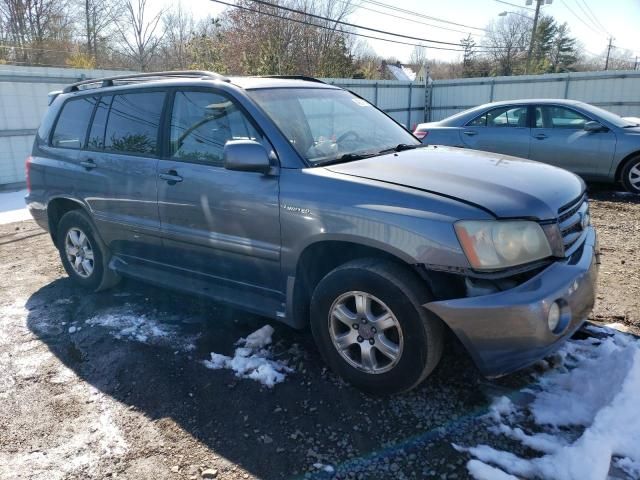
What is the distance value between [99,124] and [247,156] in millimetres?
2089

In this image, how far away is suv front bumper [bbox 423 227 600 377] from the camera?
2.43 m

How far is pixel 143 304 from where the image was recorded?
14.8 ft

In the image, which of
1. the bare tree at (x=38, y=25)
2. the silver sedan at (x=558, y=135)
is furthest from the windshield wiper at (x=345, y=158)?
the bare tree at (x=38, y=25)

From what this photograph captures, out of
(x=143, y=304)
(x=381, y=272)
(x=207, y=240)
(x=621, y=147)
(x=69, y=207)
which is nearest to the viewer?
(x=381, y=272)

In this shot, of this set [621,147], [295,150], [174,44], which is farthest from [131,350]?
[174,44]

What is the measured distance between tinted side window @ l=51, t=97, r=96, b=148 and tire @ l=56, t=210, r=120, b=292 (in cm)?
Answer: 66

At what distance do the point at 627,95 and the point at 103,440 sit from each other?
1729cm

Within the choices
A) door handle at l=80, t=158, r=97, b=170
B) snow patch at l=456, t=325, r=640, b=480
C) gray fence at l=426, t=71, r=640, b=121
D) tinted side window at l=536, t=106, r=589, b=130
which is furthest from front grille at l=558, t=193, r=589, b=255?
gray fence at l=426, t=71, r=640, b=121

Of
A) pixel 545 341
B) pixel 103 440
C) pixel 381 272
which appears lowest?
pixel 103 440

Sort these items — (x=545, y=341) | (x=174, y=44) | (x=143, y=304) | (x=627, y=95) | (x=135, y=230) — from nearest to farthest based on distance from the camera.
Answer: (x=545, y=341) → (x=135, y=230) → (x=143, y=304) → (x=627, y=95) → (x=174, y=44)

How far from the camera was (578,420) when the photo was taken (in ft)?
8.58

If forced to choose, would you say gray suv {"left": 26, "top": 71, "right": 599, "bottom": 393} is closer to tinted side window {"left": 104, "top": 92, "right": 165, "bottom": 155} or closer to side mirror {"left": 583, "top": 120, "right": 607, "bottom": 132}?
tinted side window {"left": 104, "top": 92, "right": 165, "bottom": 155}

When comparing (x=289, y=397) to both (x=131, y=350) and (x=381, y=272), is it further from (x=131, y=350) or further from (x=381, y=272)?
(x=131, y=350)

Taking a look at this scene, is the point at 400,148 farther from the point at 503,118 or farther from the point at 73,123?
the point at 503,118
